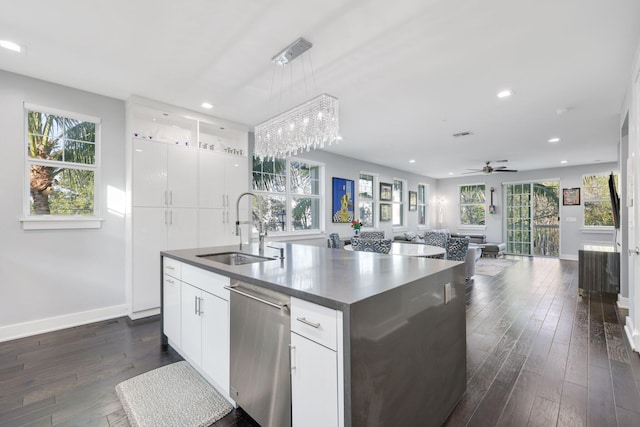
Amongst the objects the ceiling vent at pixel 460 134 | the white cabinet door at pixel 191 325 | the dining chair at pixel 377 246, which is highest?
the ceiling vent at pixel 460 134

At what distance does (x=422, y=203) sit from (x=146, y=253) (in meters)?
9.02

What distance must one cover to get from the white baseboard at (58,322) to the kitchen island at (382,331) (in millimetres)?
2259

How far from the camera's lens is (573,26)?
222cm

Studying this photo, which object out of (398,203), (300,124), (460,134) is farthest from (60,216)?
(398,203)

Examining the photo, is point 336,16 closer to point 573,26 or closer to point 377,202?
point 573,26

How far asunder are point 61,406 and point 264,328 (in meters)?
1.60

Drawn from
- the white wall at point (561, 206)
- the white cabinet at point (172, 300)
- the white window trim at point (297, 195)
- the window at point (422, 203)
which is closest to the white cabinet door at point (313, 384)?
the white cabinet at point (172, 300)

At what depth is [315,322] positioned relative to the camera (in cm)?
123

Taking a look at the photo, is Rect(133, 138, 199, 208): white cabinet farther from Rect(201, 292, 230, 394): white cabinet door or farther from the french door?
the french door

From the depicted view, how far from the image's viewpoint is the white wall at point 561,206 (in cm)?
799

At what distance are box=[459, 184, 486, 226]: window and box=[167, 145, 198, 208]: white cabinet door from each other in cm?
945

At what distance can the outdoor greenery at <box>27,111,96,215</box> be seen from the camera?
3180 mm

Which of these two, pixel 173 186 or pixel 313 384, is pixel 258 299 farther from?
pixel 173 186

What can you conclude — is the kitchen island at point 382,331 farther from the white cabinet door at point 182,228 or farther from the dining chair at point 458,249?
the dining chair at point 458,249
